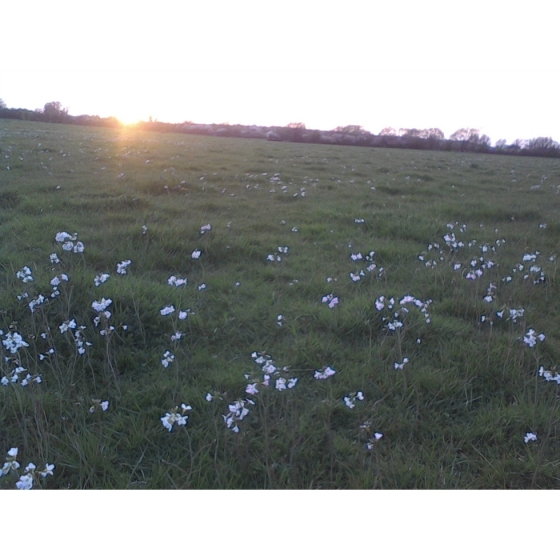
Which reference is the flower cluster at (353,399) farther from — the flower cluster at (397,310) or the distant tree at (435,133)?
the distant tree at (435,133)

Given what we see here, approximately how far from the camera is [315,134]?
3366cm

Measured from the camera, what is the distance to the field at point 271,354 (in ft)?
8.00

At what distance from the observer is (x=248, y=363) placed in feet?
10.6

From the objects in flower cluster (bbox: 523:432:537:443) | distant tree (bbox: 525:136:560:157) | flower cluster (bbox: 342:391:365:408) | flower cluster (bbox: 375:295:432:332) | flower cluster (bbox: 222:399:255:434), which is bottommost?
flower cluster (bbox: 523:432:537:443)

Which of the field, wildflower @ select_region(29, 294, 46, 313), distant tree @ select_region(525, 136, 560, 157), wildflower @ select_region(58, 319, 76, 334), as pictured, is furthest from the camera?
distant tree @ select_region(525, 136, 560, 157)

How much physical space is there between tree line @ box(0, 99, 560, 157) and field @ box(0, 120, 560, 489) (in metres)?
27.7

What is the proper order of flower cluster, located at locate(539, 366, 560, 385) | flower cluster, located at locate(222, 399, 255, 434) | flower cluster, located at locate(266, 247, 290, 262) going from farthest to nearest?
1. flower cluster, located at locate(266, 247, 290, 262)
2. flower cluster, located at locate(539, 366, 560, 385)
3. flower cluster, located at locate(222, 399, 255, 434)

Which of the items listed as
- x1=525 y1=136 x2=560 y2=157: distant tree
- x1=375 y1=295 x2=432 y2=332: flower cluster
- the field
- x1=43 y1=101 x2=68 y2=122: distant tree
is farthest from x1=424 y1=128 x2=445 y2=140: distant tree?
x1=375 y1=295 x2=432 y2=332: flower cluster

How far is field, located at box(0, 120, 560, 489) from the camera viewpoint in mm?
2438

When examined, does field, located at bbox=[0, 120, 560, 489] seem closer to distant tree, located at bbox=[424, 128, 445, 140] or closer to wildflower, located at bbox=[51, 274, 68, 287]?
wildflower, located at bbox=[51, 274, 68, 287]

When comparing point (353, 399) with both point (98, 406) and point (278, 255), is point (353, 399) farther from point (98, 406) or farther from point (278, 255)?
point (278, 255)

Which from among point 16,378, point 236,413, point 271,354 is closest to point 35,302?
point 16,378

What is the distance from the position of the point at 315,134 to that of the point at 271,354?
32.7m

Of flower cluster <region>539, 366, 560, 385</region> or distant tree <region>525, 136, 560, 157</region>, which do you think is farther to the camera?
distant tree <region>525, 136, 560, 157</region>
